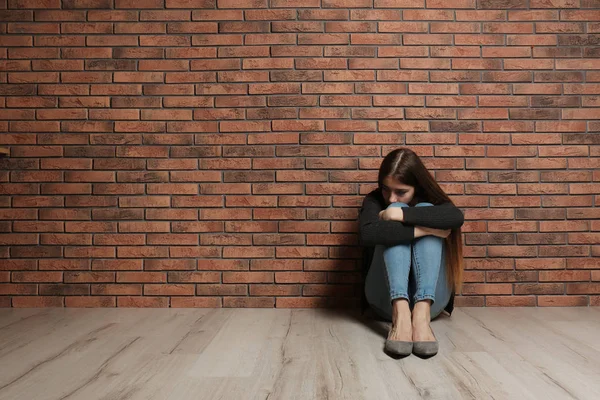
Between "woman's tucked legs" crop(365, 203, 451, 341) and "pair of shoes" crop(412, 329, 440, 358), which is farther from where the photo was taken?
"woman's tucked legs" crop(365, 203, 451, 341)

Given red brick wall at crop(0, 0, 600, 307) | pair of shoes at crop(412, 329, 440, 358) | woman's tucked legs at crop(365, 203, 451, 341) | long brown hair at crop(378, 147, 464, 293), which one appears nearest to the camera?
pair of shoes at crop(412, 329, 440, 358)

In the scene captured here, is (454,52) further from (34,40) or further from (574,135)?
(34,40)

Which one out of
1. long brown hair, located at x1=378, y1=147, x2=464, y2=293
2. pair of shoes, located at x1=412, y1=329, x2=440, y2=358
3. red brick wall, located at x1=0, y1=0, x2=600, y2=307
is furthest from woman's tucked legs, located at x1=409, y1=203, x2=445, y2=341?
red brick wall, located at x1=0, y1=0, x2=600, y2=307

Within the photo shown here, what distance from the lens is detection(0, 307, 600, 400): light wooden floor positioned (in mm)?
1521

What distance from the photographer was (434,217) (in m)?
2.09

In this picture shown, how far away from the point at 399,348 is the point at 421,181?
836 millimetres

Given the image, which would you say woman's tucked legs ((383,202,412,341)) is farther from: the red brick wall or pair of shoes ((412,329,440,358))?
the red brick wall

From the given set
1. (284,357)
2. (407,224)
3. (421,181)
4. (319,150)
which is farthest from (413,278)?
(319,150)

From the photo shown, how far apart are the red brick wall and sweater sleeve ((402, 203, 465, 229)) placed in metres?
0.70

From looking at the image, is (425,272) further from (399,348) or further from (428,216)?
(399,348)

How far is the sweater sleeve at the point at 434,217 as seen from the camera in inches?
81.4

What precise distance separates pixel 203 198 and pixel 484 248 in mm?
1663

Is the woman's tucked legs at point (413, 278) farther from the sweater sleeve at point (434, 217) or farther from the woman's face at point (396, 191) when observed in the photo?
the woman's face at point (396, 191)

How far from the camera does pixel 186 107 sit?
9.27 ft
